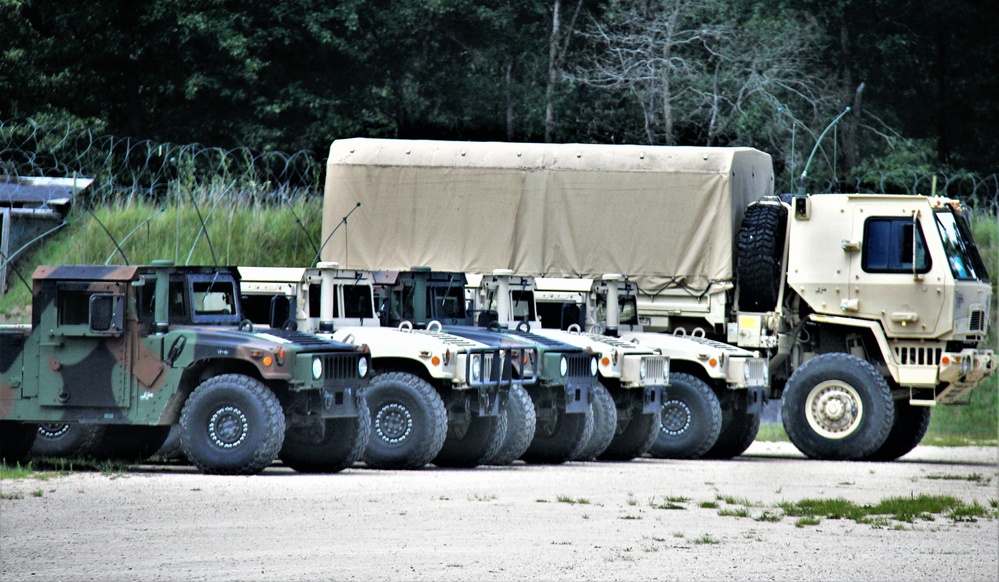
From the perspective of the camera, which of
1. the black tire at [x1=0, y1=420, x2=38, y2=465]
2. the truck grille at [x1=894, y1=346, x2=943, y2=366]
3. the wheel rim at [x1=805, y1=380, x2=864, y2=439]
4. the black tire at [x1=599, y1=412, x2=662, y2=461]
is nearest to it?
the black tire at [x1=0, y1=420, x2=38, y2=465]

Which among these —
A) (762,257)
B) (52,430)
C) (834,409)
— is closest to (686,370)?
(834,409)

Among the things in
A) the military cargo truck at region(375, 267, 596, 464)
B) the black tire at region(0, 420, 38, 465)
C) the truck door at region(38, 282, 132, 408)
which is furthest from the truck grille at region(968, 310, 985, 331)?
the black tire at region(0, 420, 38, 465)

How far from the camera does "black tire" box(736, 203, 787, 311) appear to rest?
2183 cm

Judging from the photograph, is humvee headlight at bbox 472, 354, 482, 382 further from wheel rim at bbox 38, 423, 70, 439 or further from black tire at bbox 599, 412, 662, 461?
wheel rim at bbox 38, 423, 70, 439

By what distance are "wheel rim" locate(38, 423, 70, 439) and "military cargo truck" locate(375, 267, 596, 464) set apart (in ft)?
11.4

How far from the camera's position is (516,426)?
1795 cm

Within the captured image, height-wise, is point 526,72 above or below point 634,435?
above

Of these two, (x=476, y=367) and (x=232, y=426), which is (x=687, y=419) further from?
(x=232, y=426)

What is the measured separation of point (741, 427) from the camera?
70.3ft

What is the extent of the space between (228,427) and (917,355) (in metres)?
9.33

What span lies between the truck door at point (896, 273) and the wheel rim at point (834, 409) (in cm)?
103

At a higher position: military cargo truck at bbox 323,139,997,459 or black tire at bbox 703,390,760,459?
military cargo truck at bbox 323,139,997,459

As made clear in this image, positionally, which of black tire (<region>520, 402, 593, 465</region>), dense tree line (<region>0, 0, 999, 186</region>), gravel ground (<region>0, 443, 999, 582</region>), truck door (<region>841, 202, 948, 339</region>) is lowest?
gravel ground (<region>0, 443, 999, 582</region>)

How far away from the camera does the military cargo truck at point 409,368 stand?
54.9 ft
